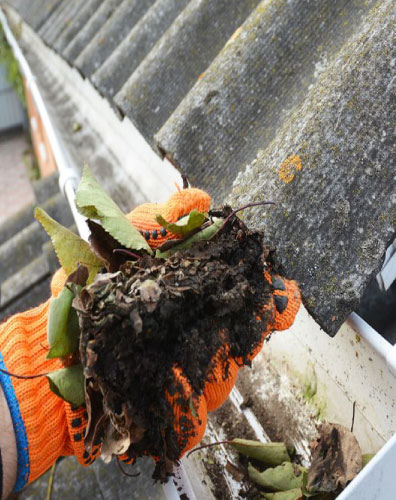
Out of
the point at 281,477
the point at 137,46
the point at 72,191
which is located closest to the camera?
the point at 281,477

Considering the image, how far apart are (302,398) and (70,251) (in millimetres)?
870

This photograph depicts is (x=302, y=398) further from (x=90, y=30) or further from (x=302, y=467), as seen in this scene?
(x=90, y=30)

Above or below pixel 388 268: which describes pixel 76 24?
below

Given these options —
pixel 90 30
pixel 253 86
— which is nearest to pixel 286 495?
pixel 253 86

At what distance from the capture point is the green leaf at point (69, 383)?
3.14 ft

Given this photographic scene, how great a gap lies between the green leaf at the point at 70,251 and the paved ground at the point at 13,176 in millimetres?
9475

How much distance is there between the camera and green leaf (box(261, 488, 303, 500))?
120 cm

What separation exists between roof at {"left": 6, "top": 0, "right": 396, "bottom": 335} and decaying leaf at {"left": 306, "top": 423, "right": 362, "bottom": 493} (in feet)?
1.03

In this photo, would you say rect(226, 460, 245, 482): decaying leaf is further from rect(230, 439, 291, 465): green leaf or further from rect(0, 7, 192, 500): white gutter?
rect(0, 7, 192, 500): white gutter

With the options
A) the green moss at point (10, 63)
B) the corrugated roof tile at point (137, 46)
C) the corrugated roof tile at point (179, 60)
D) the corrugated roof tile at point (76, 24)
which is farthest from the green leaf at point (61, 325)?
the green moss at point (10, 63)

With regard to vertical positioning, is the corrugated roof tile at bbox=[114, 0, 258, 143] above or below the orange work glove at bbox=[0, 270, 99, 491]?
above

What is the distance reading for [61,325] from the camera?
3.02 ft

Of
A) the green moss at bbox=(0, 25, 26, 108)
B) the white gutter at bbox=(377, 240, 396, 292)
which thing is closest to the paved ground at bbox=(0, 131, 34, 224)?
the green moss at bbox=(0, 25, 26, 108)

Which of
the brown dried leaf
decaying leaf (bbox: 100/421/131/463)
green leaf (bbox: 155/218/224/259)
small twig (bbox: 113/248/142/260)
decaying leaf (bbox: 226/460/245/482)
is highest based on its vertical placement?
green leaf (bbox: 155/218/224/259)
